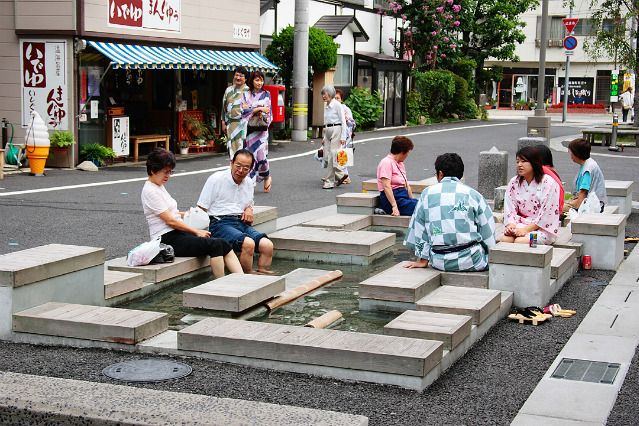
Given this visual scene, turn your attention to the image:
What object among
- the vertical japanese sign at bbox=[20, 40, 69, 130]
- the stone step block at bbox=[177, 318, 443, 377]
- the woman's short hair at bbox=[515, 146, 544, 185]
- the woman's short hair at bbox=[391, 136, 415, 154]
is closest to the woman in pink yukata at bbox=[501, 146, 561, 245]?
the woman's short hair at bbox=[515, 146, 544, 185]

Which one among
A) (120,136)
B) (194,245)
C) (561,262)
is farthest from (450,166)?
(120,136)

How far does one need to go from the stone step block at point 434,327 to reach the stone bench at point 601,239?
3.46 metres

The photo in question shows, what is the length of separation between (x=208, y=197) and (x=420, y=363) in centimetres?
403

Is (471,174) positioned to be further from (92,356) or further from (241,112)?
(92,356)

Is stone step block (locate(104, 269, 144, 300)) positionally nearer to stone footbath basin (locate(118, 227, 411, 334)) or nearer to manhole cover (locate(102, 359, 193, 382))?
stone footbath basin (locate(118, 227, 411, 334))

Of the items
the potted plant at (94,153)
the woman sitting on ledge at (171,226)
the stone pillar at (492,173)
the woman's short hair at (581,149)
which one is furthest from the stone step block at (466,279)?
the potted plant at (94,153)

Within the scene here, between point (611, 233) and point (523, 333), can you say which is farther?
point (611, 233)

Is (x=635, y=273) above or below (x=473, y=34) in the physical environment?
below

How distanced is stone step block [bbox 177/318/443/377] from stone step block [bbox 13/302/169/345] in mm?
355

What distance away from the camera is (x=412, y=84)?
4206cm

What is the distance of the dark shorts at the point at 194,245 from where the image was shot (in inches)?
344

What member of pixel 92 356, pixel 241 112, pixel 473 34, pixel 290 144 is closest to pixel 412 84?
pixel 473 34

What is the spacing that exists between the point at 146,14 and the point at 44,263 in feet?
49.1

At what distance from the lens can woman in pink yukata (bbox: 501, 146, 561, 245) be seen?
9.33 meters
